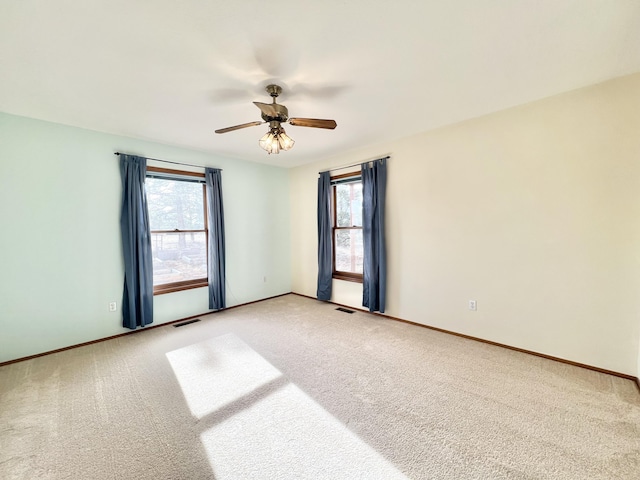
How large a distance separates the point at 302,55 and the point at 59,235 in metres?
3.31

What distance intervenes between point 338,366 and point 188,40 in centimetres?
290

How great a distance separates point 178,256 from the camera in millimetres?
3980

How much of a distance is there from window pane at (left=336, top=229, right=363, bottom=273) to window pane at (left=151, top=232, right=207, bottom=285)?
2264mm

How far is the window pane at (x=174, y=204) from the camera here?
3.70 metres

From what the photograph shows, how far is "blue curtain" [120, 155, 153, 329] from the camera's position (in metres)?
3.35

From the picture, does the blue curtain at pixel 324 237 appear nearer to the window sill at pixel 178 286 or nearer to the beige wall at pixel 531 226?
the beige wall at pixel 531 226

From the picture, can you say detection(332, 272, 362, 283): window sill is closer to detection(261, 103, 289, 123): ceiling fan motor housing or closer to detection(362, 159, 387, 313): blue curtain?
detection(362, 159, 387, 313): blue curtain

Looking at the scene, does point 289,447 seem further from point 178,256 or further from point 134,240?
point 178,256

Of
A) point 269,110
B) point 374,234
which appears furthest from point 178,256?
point 374,234

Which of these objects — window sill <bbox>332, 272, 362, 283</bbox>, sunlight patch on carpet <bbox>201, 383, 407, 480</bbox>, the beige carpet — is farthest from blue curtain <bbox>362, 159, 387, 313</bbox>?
sunlight patch on carpet <bbox>201, 383, 407, 480</bbox>

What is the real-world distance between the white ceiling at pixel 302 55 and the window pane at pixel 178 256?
1672 millimetres

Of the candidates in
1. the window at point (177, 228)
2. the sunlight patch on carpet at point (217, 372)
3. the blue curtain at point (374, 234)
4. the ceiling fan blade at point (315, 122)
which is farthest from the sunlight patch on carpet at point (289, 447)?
the window at point (177, 228)

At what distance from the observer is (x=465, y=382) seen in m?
2.29

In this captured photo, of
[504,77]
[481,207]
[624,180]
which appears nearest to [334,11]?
[504,77]
